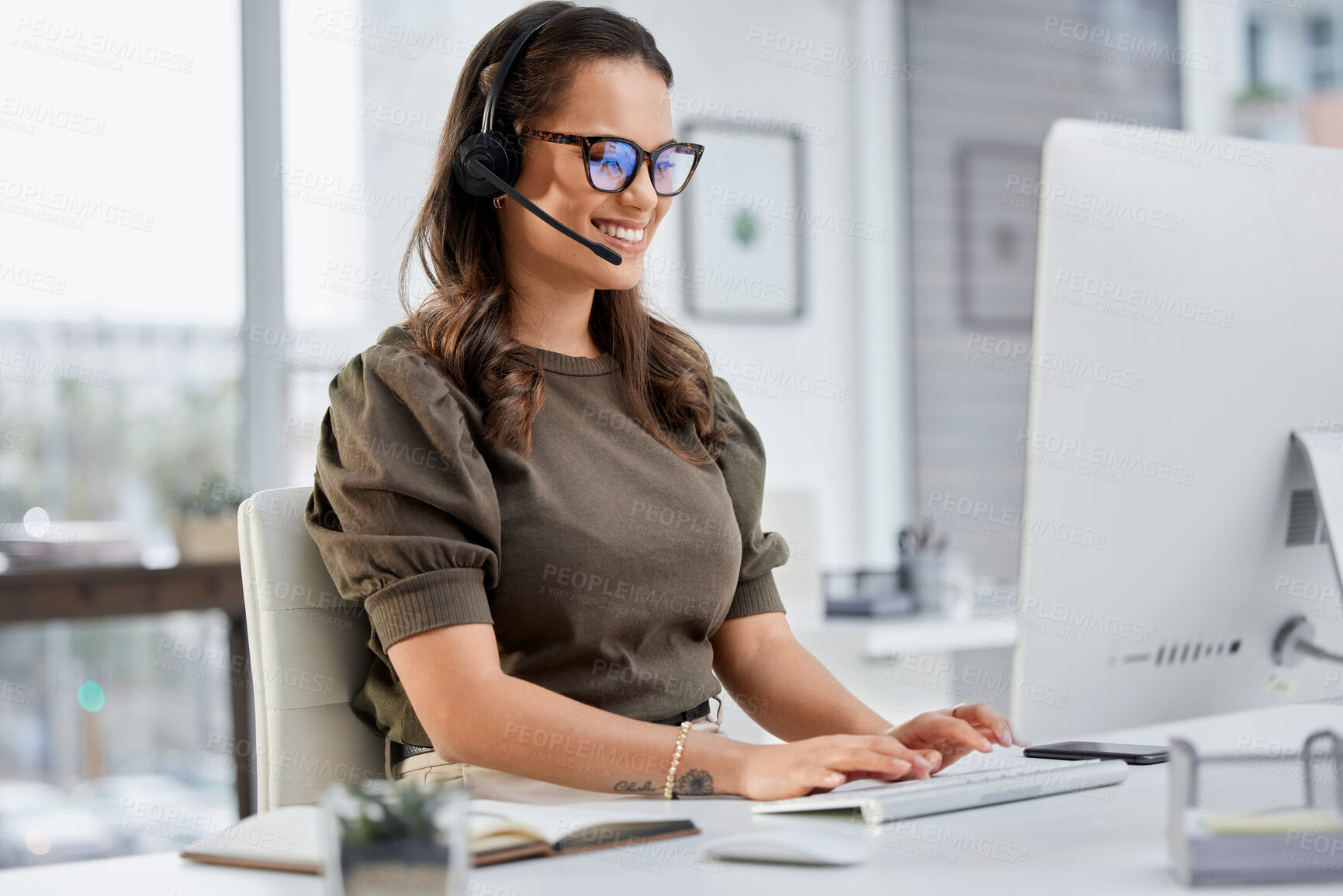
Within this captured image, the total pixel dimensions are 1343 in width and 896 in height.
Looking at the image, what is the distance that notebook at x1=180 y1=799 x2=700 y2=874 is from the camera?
2.43ft

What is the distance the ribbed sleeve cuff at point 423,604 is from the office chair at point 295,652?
4.6 inches

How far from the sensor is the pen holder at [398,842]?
53 centimetres

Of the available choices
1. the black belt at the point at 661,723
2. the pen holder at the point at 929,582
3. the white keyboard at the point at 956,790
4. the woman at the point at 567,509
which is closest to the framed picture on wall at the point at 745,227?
the pen holder at the point at 929,582

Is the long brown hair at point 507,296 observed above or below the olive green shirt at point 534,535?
above

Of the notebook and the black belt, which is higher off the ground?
the notebook

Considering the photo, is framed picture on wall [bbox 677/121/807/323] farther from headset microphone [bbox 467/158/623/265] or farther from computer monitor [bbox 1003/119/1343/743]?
computer monitor [bbox 1003/119/1343/743]

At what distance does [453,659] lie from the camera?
103cm

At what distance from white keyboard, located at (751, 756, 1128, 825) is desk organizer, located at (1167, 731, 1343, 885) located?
0.20 meters

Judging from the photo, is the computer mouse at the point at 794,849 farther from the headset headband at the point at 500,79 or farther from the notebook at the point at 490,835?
the headset headband at the point at 500,79

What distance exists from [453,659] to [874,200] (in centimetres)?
315

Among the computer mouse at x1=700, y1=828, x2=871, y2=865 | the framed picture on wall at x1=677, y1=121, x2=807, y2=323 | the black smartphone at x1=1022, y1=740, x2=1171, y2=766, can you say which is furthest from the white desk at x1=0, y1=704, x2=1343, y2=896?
the framed picture on wall at x1=677, y1=121, x2=807, y2=323

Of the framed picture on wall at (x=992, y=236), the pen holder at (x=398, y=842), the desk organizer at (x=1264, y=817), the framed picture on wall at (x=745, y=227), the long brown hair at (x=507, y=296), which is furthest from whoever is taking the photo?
the framed picture on wall at (x=992, y=236)

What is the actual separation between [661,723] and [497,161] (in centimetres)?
59

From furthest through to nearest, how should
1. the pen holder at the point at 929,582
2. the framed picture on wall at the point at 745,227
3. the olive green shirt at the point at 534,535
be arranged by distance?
the framed picture on wall at the point at 745,227
the pen holder at the point at 929,582
the olive green shirt at the point at 534,535
